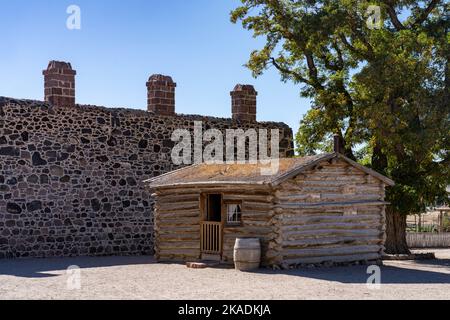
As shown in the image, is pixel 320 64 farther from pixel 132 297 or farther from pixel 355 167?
pixel 132 297

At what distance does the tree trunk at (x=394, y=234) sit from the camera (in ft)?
74.1

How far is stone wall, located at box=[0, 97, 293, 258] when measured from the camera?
20.5 m

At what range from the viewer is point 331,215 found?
18141mm

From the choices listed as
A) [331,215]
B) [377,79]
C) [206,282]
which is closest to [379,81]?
[377,79]

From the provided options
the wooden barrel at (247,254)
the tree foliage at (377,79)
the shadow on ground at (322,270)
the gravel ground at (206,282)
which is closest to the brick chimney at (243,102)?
the tree foliage at (377,79)

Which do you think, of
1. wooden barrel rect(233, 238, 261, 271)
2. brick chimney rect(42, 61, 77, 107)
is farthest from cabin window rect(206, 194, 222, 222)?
brick chimney rect(42, 61, 77, 107)

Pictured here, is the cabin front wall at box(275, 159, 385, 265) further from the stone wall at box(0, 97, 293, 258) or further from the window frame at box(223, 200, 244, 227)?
the stone wall at box(0, 97, 293, 258)

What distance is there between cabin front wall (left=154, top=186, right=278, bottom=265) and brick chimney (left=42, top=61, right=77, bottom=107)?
434 centimetres

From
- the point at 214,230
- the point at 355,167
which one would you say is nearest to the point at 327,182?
the point at 355,167

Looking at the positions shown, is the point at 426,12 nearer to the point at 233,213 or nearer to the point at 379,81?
the point at 379,81

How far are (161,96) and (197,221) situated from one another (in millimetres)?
6028

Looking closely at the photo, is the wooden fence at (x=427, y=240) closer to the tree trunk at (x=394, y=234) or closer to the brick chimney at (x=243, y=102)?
the tree trunk at (x=394, y=234)

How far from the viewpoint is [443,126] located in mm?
20703
